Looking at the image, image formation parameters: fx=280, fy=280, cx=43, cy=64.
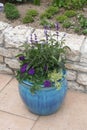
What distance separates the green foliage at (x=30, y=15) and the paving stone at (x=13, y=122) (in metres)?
1.14

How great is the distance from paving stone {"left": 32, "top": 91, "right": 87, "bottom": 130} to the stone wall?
8.8 inches

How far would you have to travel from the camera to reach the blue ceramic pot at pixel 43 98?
2.46m

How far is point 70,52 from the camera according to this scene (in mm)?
2770

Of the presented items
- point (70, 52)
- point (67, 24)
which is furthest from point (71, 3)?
point (70, 52)

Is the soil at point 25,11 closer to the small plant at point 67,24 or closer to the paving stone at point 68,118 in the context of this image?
the small plant at point 67,24

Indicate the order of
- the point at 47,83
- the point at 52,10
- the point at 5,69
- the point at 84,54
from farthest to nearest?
the point at 52,10, the point at 5,69, the point at 84,54, the point at 47,83

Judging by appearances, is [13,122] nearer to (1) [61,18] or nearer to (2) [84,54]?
(2) [84,54]

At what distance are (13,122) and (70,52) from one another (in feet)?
2.86

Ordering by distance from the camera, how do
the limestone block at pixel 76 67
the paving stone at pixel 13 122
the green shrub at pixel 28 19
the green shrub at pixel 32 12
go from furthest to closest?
the green shrub at pixel 32 12 < the green shrub at pixel 28 19 < the limestone block at pixel 76 67 < the paving stone at pixel 13 122

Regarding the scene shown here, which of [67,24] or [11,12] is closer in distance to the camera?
[67,24]

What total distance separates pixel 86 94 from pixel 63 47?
0.64m

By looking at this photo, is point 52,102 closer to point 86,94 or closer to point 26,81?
point 26,81

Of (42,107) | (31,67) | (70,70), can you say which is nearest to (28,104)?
(42,107)

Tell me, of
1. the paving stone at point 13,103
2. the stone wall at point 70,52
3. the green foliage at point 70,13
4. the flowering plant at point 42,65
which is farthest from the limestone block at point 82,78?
the green foliage at point 70,13
